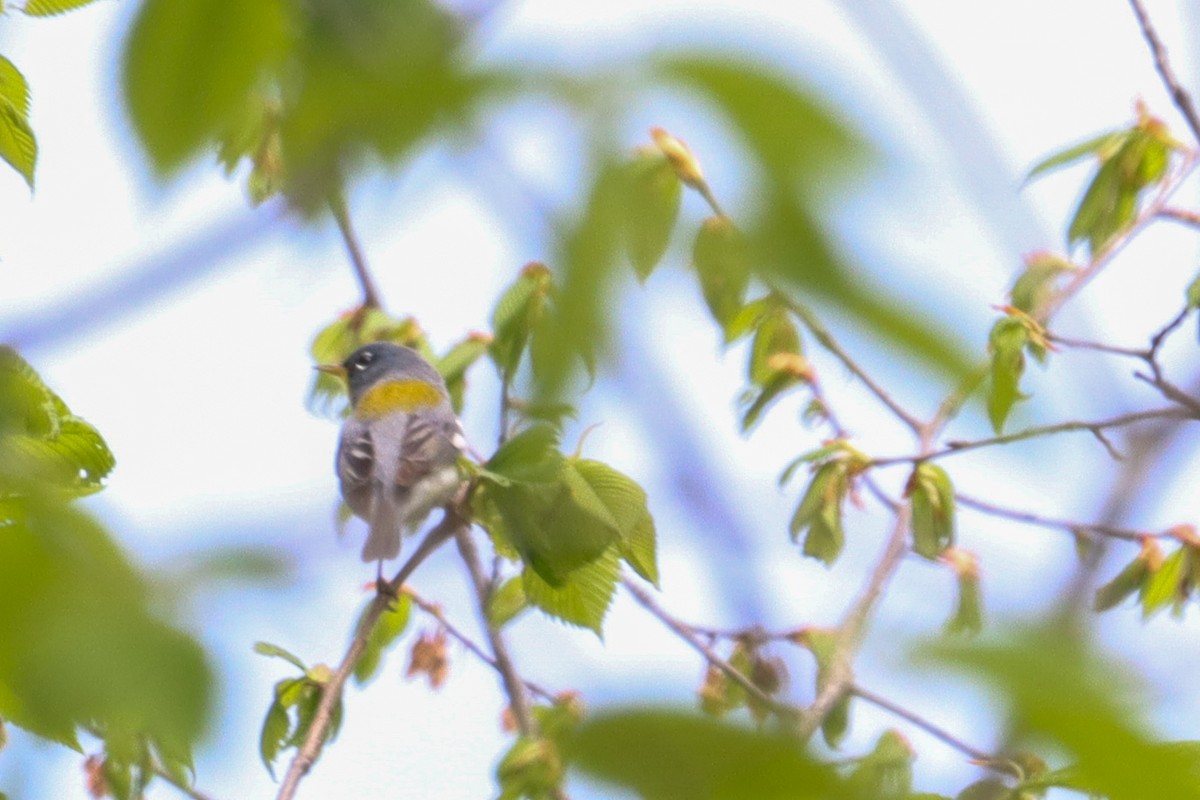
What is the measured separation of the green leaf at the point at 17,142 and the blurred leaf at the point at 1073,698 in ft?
5.99

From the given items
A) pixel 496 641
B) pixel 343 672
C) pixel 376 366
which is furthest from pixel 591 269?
pixel 376 366

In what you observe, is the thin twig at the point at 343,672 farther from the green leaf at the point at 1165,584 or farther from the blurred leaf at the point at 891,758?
the green leaf at the point at 1165,584

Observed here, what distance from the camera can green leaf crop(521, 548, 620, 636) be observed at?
2389 mm

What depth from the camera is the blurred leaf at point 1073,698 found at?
563 mm

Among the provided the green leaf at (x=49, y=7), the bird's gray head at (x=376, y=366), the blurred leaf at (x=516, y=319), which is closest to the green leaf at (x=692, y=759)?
the green leaf at (x=49, y=7)

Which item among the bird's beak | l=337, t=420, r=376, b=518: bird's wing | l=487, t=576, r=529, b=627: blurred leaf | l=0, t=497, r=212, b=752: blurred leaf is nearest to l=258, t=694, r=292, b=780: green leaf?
l=487, t=576, r=529, b=627: blurred leaf

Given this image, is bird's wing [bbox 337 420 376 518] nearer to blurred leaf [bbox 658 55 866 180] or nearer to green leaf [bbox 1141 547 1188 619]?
green leaf [bbox 1141 547 1188 619]

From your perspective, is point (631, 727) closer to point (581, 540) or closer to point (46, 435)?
point (581, 540)

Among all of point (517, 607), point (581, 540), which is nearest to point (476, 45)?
point (581, 540)

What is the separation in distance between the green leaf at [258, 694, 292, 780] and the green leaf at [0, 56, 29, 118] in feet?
3.91

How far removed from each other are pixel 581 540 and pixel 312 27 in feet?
5.01

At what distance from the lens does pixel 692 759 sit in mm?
627

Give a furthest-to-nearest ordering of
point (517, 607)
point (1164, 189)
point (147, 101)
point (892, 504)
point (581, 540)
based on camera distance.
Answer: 1. point (517, 607)
2. point (892, 504)
3. point (1164, 189)
4. point (581, 540)
5. point (147, 101)

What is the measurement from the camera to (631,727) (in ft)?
2.01
